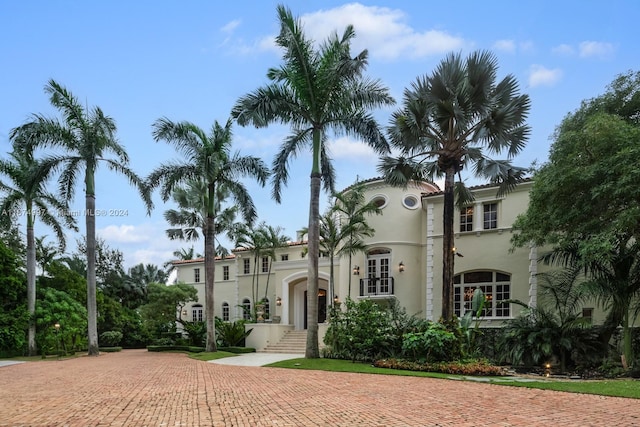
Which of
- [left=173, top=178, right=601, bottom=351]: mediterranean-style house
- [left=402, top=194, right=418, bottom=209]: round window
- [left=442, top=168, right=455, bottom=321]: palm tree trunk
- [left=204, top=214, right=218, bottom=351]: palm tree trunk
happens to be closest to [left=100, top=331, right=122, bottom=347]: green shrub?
[left=173, top=178, right=601, bottom=351]: mediterranean-style house

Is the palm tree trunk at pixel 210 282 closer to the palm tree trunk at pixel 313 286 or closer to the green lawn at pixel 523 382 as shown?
the green lawn at pixel 523 382

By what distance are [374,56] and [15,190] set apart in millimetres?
18243

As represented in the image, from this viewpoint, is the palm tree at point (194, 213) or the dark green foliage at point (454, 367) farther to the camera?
the palm tree at point (194, 213)

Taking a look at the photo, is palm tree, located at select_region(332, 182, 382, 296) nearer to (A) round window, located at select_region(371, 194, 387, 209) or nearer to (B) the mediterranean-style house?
(A) round window, located at select_region(371, 194, 387, 209)

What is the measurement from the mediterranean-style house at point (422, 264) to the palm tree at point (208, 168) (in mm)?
4988

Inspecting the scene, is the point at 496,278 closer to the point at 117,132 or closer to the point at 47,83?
the point at 117,132

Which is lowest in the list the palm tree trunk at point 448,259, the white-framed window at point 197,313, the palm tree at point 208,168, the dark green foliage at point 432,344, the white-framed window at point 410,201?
the white-framed window at point 197,313

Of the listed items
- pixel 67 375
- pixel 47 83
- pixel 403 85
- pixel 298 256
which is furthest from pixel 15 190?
pixel 403 85

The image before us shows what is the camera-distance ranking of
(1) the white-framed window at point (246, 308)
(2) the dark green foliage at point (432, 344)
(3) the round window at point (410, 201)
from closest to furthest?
(2) the dark green foliage at point (432, 344), (3) the round window at point (410, 201), (1) the white-framed window at point (246, 308)

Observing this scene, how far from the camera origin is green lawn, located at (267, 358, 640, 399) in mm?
9141

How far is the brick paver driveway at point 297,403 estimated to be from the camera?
6531 millimetres

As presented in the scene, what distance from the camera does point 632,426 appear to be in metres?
6.21

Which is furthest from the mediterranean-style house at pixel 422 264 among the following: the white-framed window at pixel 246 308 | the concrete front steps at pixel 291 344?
the white-framed window at pixel 246 308

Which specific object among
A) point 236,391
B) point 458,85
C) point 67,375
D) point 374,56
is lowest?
point 67,375
